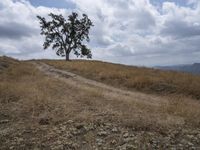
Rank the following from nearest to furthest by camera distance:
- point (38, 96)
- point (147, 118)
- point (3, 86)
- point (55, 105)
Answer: point (147, 118)
point (55, 105)
point (38, 96)
point (3, 86)

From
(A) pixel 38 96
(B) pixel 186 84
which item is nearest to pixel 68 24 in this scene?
(B) pixel 186 84

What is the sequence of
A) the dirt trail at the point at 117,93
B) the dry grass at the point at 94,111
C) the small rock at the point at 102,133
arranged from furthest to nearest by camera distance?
the dirt trail at the point at 117,93
the dry grass at the point at 94,111
the small rock at the point at 102,133

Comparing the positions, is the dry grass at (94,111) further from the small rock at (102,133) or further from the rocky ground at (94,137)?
the small rock at (102,133)

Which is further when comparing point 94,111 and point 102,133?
point 94,111

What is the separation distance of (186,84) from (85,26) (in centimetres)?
4000

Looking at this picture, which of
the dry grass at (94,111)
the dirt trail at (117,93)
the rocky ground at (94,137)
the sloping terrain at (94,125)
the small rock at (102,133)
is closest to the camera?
the rocky ground at (94,137)

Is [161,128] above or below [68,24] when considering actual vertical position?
below

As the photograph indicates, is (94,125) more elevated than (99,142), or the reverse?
(94,125)

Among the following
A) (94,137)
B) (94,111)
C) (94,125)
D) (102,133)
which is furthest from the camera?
(94,111)

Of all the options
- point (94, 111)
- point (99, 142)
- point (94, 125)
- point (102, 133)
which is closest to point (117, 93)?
point (94, 111)

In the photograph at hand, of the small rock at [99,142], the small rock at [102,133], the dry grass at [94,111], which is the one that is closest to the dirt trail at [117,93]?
the dry grass at [94,111]

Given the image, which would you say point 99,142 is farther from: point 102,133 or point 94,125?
point 94,125

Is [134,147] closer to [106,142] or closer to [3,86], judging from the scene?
[106,142]

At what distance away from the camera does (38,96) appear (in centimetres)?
1295
